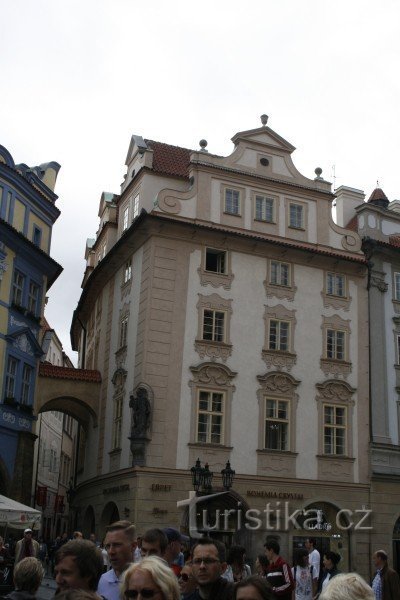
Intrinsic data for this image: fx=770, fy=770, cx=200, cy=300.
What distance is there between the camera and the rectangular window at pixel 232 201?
3105 centimetres

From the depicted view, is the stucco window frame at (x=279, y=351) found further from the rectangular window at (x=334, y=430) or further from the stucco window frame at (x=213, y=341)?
the rectangular window at (x=334, y=430)

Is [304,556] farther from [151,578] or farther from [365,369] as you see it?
[365,369]

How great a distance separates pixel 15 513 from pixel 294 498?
12277mm

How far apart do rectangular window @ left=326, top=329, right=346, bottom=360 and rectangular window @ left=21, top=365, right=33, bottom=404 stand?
1204cm

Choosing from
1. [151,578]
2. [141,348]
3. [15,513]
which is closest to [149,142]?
[141,348]

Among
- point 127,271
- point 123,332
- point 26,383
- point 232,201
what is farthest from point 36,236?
point 232,201

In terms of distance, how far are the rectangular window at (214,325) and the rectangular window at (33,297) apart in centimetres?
725

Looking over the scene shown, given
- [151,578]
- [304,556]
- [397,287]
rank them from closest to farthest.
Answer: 1. [151,578]
2. [304,556]
3. [397,287]

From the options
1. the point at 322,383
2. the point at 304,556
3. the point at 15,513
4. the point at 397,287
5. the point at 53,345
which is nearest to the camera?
the point at 304,556

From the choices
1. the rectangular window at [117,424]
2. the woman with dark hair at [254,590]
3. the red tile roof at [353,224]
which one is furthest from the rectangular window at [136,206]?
the woman with dark hair at [254,590]

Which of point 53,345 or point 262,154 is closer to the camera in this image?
point 262,154

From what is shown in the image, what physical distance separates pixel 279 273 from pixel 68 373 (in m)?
9.85

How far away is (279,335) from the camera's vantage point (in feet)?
100

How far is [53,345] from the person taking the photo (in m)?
56.7
